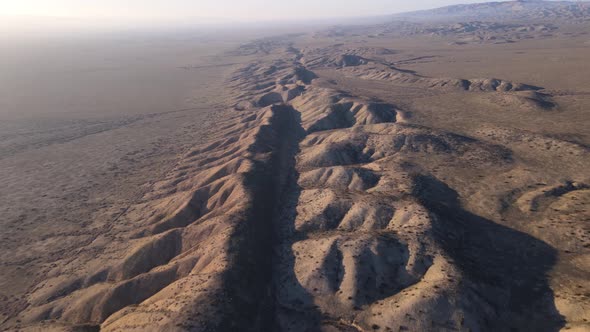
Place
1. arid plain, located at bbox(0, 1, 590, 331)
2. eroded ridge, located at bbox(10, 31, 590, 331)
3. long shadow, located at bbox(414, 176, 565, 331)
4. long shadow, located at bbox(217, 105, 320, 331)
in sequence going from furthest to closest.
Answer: long shadow, located at bbox(217, 105, 320, 331) → arid plain, located at bbox(0, 1, 590, 331) → eroded ridge, located at bbox(10, 31, 590, 331) → long shadow, located at bbox(414, 176, 565, 331)

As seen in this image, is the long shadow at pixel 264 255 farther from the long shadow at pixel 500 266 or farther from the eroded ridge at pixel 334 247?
the long shadow at pixel 500 266

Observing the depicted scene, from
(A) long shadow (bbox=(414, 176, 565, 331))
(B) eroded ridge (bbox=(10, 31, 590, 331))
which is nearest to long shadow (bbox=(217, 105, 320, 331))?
(B) eroded ridge (bbox=(10, 31, 590, 331))

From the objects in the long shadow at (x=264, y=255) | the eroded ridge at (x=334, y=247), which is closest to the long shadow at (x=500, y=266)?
the eroded ridge at (x=334, y=247)

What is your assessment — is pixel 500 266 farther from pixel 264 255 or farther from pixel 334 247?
pixel 264 255

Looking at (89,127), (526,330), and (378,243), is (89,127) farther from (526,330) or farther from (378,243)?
(526,330)

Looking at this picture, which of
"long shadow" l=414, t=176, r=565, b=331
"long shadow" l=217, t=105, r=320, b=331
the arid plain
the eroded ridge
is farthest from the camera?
"long shadow" l=217, t=105, r=320, b=331

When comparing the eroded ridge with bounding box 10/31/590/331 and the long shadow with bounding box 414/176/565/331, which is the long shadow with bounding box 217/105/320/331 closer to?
the eroded ridge with bounding box 10/31/590/331

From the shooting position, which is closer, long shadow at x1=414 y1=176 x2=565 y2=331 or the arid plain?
long shadow at x1=414 y1=176 x2=565 y2=331

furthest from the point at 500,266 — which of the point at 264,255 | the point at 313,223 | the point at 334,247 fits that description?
the point at 264,255
